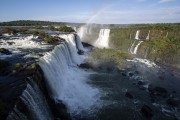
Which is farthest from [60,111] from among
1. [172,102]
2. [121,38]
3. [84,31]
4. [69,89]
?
[84,31]

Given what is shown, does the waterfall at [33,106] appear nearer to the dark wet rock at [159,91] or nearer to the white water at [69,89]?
the white water at [69,89]

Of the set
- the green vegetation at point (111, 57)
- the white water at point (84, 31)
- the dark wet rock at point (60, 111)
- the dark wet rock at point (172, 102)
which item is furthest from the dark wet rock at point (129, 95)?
the white water at point (84, 31)

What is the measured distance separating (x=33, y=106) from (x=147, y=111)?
11.9 metres

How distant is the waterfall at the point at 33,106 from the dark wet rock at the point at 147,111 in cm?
942

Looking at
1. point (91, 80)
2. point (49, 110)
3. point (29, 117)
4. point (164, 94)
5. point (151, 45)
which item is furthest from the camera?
point (151, 45)

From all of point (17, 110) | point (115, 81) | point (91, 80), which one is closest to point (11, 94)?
point (17, 110)

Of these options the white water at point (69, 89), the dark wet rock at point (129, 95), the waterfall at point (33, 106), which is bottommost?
the dark wet rock at point (129, 95)

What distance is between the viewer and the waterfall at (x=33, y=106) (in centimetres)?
1218

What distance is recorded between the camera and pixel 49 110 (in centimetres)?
1766

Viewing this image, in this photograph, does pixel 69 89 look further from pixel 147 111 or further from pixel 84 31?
pixel 84 31

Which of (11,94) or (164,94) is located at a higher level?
(11,94)

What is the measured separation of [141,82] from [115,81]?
356cm

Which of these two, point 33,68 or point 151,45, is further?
point 151,45

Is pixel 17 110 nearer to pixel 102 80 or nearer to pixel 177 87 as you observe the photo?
pixel 102 80
